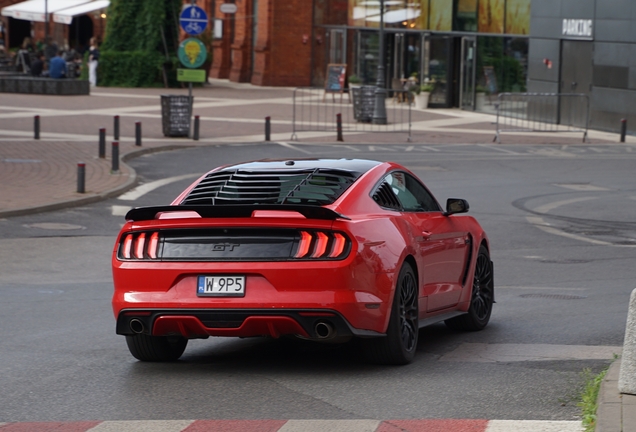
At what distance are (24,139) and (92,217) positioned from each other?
11.5 m

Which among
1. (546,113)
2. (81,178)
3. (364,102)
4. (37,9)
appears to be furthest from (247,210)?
(37,9)

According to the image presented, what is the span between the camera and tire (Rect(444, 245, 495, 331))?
9.16 meters

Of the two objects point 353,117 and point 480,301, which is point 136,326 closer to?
point 480,301

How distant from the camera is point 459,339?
29.1ft

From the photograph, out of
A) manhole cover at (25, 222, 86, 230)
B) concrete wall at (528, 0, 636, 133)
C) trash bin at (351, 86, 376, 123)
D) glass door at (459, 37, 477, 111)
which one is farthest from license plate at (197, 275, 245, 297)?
glass door at (459, 37, 477, 111)

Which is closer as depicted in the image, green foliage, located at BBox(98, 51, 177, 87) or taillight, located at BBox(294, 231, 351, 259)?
taillight, located at BBox(294, 231, 351, 259)

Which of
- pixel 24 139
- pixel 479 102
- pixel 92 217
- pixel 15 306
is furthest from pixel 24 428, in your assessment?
pixel 479 102

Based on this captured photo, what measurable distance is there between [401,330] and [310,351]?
35.5 inches

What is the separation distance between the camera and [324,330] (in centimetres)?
705

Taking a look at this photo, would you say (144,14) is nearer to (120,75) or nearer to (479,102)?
(120,75)

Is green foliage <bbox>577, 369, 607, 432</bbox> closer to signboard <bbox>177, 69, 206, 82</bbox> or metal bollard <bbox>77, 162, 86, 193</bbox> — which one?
metal bollard <bbox>77, 162, 86, 193</bbox>

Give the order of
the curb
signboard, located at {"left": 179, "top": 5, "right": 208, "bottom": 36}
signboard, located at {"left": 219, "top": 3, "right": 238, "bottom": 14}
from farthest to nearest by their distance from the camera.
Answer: signboard, located at {"left": 219, "top": 3, "right": 238, "bottom": 14}
signboard, located at {"left": 179, "top": 5, "right": 208, "bottom": 36}
the curb

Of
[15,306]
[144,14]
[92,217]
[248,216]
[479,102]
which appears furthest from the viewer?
[144,14]

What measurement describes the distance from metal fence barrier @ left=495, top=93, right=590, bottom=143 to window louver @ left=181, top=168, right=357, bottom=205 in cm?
2722
